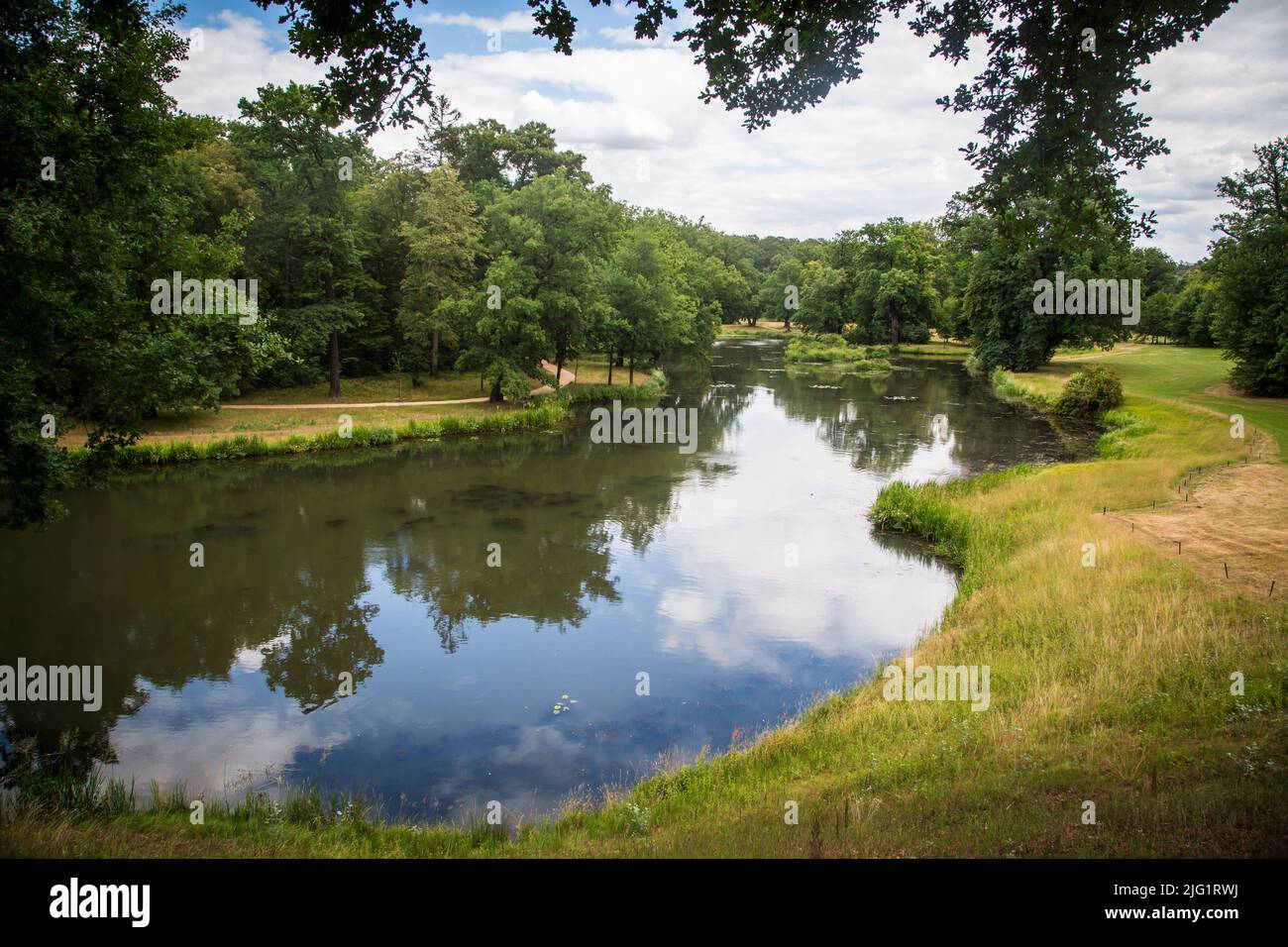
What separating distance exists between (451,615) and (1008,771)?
36.6ft

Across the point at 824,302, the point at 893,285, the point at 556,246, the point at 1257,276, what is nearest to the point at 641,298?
the point at 556,246

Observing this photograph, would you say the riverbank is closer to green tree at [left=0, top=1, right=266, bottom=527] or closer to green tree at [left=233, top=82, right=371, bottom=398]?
green tree at [left=0, top=1, right=266, bottom=527]

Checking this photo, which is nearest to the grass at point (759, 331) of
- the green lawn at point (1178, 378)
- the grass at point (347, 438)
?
the green lawn at point (1178, 378)

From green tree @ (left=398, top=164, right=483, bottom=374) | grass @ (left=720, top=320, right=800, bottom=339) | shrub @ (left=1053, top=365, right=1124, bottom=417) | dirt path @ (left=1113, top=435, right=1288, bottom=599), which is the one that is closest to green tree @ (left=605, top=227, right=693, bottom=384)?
green tree @ (left=398, top=164, right=483, bottom=374)

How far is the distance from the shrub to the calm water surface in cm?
1434

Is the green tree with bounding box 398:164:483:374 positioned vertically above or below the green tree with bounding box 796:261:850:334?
below

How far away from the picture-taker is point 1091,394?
128 feet

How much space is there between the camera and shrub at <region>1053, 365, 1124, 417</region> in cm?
3878

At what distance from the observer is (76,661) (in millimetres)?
13391

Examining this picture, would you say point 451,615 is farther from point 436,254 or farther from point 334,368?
point 436,254

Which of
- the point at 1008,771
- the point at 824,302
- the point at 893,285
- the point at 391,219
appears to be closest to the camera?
the point at 1008,771
